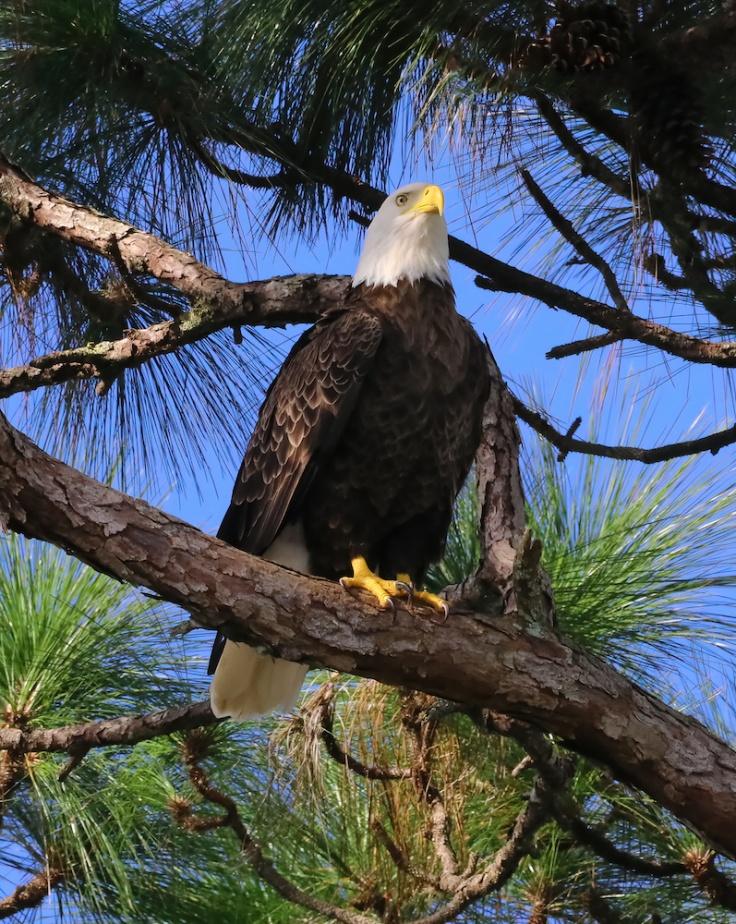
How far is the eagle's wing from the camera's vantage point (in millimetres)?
2779

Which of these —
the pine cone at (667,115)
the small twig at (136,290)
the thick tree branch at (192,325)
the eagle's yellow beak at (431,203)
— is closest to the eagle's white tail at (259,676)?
the thick tree branch at (192,325)

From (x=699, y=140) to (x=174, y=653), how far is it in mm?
1762

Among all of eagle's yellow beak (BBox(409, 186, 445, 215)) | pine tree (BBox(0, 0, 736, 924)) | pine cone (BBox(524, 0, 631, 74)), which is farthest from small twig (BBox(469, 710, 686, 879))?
pine cone (BBox(524, 0, 631, 74))

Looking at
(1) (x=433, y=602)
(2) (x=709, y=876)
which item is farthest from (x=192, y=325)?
(2) (x=709, y=876)

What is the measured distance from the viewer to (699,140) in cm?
270

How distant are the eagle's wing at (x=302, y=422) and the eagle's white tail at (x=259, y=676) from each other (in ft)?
0.33

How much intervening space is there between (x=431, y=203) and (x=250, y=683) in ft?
3.83

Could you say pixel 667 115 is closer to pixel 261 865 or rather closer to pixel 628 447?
pixel 628 447

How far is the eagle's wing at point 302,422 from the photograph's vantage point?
9.12 feet

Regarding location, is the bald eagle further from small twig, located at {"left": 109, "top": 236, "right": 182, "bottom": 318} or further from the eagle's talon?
small twig, located at {"left": 109, "top": 236, "right": 182, "bottom": 318}

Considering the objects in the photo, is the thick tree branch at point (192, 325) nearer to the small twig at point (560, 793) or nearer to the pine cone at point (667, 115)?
the pine cone at point (667, 115)

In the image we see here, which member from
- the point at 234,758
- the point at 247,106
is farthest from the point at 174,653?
the point at 247,106

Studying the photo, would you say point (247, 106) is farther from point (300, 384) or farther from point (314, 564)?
point (314, 564)

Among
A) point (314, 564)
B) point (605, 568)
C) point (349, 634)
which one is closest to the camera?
point (349, 634)
